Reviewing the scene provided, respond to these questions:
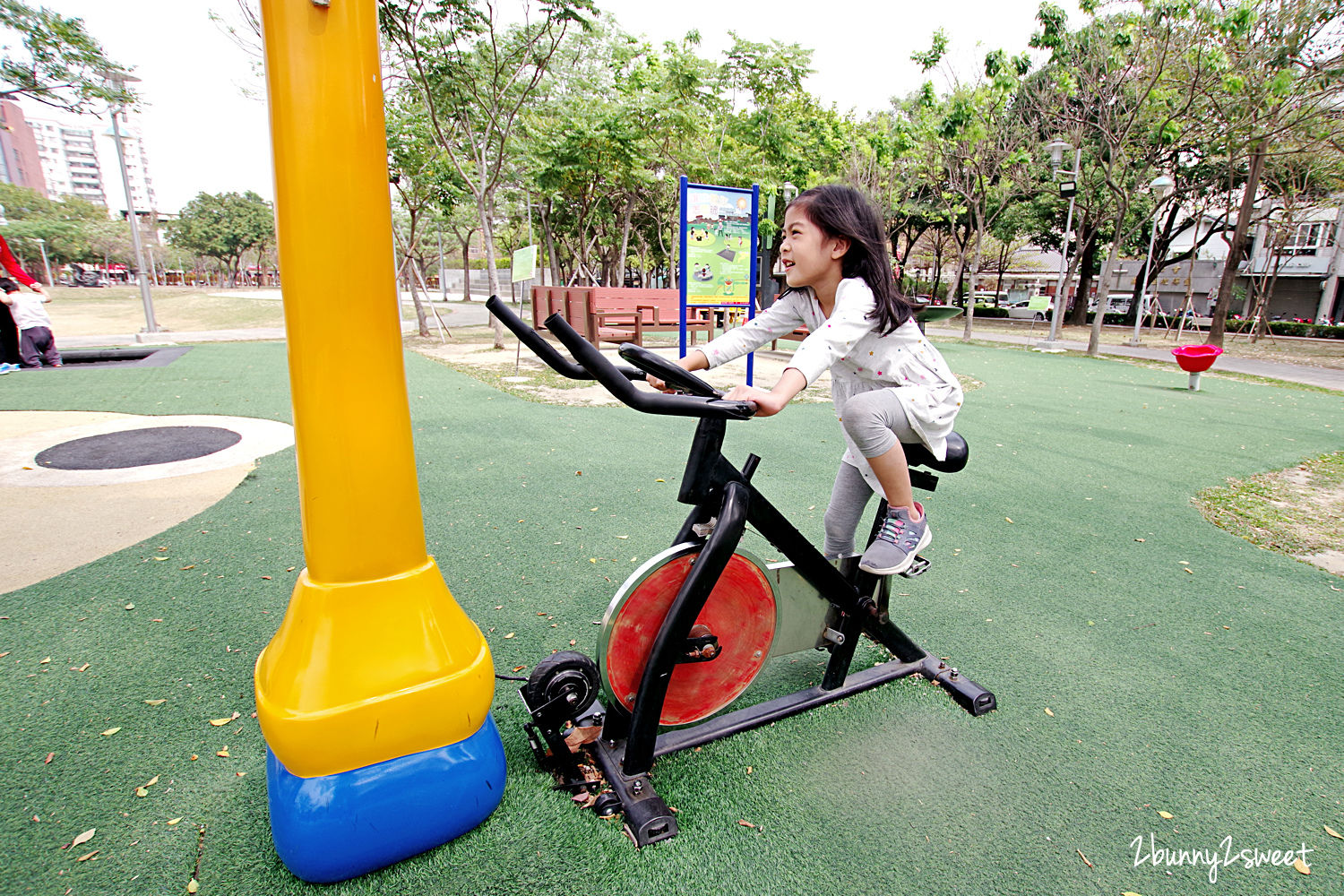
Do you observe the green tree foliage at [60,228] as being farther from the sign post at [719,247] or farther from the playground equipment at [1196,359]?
the playground equipment at [1196,359]

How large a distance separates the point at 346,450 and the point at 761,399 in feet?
2.77

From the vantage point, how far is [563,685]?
162cm

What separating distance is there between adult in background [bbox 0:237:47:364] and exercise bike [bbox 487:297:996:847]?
30.0 ft

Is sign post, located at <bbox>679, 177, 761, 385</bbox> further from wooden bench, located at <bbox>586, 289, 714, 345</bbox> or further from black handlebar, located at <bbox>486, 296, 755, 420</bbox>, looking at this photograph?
black handlebar, located at <bbox>486, 296, 755, 420</bbox>

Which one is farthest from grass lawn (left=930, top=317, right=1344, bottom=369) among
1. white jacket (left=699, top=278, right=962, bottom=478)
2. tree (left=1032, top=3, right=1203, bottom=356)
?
white jacket (left=699, top=278, right=962, bottom=478)

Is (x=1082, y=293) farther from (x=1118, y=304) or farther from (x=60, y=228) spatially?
(x=60, y=228)

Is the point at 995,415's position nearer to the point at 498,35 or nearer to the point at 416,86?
the point at 498,35

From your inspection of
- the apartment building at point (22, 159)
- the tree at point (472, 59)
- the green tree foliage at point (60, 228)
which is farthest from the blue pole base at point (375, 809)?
the apartment building at point (22, 159)

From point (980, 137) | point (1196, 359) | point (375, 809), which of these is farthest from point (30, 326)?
point (980, 137)

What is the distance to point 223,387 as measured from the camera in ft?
23.8

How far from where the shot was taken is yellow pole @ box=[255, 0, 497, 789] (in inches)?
46.8

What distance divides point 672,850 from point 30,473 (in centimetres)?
478

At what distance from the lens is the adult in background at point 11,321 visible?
A: 7387mm

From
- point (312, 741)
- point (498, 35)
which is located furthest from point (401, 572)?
point (498, 35)
